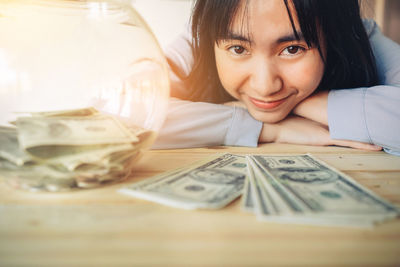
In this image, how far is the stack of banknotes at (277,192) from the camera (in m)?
0.39

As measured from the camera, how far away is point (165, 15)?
2.64 metres

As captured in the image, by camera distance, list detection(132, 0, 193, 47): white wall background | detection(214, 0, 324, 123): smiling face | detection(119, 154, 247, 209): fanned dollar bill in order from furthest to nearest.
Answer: detection(132, 0, 193, 47): white wall background, detection(214, 0, 324, 123): smiling face, detection(119, 154, 247, 209): fanned dollar bill

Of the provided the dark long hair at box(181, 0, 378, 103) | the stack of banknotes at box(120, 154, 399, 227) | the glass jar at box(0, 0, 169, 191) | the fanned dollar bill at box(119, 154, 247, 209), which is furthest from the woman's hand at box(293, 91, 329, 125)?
the glass jar at box(0, 0, 169, 191)

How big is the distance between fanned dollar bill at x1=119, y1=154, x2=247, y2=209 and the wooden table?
0.04 feet

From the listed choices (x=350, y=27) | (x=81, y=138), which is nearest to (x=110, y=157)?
(x=81, y=138)

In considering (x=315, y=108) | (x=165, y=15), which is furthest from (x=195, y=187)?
(x=165, y=15)

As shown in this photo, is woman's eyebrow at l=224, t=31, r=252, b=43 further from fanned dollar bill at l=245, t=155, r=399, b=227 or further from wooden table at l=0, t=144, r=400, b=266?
wooden table at l=0, t=144, r=400, b=266

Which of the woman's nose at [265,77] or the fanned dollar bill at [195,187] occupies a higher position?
the woman's nose at [265,77]

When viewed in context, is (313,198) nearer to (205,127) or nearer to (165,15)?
(205,127)

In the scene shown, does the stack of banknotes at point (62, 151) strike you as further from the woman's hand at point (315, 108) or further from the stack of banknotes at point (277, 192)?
the woman's hand at point (315, 108)

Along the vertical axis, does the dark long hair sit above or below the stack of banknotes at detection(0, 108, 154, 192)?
above

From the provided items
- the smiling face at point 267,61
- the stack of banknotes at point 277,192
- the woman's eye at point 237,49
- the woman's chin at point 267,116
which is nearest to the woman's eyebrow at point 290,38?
the smiling face at point 267,61

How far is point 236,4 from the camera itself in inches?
33.9

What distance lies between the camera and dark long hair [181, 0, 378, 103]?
85 cm
